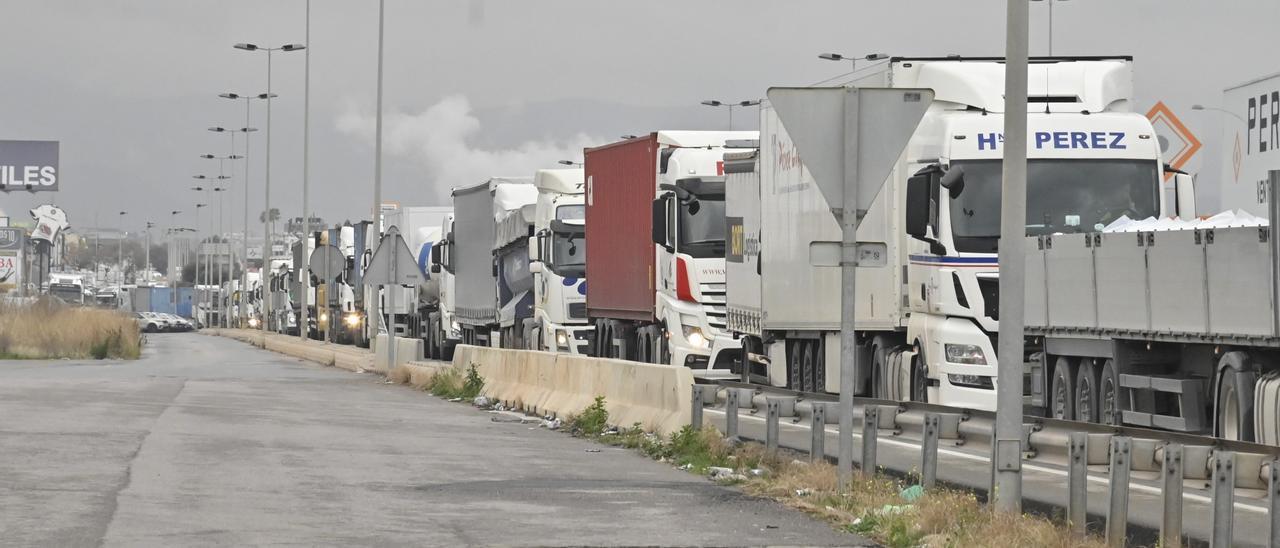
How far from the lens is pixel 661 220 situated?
2894cm

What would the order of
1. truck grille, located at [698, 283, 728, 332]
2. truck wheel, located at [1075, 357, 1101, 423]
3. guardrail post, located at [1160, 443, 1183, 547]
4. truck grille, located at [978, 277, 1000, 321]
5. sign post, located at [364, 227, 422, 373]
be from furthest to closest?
sign post, located at [364, 227, 422, 373]
truck grille, located at [698, 283, 728, 332]
truck grille, located at [978, 277, 1000, 321]
truck wheel, located at [1075, 357, 1101, 423]
guardrail post, located at [1160, 443, 1183, 547]

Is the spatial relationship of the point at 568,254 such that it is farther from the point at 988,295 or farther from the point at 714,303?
the point at 988,295

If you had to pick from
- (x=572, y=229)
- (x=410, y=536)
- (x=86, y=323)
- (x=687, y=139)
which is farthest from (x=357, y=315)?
(x=410, y=536)

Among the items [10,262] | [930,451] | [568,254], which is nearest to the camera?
[930,451]

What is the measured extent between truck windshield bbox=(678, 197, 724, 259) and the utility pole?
17643 mm

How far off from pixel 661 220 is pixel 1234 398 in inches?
555

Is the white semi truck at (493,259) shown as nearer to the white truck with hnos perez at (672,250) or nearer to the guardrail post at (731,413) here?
the white truck with hnos perez at (672,250)

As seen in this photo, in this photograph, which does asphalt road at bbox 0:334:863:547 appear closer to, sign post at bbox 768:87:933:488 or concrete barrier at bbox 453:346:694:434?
concrete barrier at bbox 453:346:694:434

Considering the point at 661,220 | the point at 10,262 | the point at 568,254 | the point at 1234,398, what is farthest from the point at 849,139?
the point at 10,262

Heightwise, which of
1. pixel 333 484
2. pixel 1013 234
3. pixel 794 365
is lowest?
pixel 333 484

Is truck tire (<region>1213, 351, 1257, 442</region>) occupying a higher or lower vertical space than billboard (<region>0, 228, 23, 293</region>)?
lower

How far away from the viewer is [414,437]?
62.6 ft

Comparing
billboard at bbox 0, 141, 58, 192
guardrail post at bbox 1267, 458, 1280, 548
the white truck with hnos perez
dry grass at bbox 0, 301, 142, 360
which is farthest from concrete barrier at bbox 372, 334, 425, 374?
billboard at bbox 0, 141, 58, 192

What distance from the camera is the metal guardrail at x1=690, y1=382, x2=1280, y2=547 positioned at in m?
9.12
